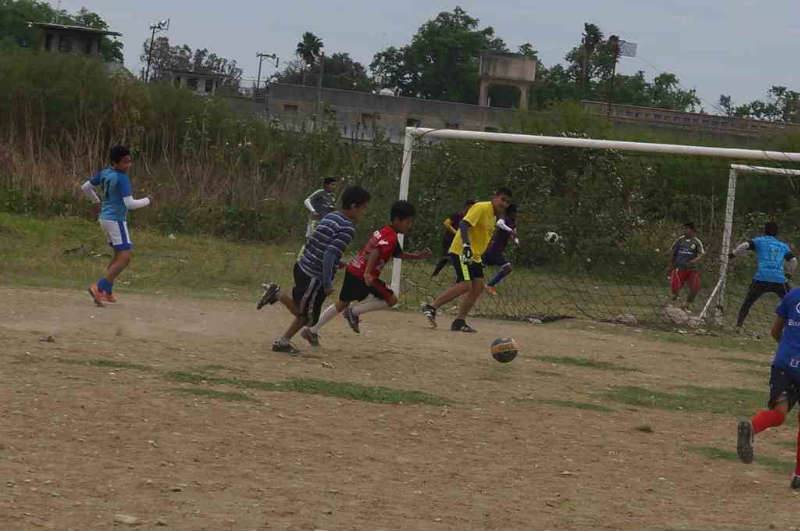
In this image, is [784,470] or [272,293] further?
[272,293]

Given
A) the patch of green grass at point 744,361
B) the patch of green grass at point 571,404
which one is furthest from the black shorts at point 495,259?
the patch of green grass at point 571,404

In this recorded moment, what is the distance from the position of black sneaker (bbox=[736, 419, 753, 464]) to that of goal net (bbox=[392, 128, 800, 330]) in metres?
9.96

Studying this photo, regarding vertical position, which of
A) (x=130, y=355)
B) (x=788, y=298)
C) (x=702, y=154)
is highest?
(x=702, y=154)

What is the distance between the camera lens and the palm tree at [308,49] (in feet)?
296

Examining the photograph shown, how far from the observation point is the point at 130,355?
11.6 metres

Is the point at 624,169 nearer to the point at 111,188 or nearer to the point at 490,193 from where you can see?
the point at 490,193

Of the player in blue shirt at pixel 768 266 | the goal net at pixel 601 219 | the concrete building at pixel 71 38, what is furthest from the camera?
the concrete building at pixel 71 38

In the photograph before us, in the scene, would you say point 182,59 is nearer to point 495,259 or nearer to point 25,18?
point 25,18

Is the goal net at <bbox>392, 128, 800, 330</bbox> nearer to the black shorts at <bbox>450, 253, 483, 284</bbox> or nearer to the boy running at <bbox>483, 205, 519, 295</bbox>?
the boy running at <bbox>483, 205, 519, 295</bbox>

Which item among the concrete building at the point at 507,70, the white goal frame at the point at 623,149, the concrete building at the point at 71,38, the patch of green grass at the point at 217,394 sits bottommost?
the patch of green grass at the point at 217,394

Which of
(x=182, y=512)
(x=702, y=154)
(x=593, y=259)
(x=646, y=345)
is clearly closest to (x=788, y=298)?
(x=182, y=512)

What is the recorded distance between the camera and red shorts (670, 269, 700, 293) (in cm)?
2019

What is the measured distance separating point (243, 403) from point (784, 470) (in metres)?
3.67

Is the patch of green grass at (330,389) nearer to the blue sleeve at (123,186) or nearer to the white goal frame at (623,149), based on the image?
the blue sleeve at (123,186)
